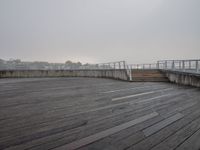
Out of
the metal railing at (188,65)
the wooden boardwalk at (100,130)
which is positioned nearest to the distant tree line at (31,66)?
the metal railing at (188,65)

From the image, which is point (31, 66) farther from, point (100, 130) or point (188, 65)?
point (188, 65)

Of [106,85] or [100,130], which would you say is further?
[106,85]

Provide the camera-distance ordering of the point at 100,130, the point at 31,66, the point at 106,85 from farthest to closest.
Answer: the point at 31,66 < the point at 106,85 < the point at 100,130

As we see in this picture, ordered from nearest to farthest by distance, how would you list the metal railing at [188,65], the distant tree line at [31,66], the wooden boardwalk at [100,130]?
the wooden boardwalk at [100,130]
the metal railing at [188,65]
the distant tree line at [31,66]

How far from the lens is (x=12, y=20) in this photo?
18281mm

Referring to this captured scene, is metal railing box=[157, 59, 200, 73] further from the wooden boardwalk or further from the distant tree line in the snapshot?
the distant tree line

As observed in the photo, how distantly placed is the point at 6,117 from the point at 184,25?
62.6ft

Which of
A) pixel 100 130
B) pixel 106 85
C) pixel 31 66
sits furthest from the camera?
pixel 31 66

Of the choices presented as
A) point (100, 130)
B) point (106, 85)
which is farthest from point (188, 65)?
point (100, 130)

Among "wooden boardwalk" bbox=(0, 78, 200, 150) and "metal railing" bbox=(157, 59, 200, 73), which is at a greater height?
"metal railing" bbox=(157, 59, 200, 73)

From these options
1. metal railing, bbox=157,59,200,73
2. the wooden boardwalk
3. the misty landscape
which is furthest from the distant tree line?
the wooden boardwalk

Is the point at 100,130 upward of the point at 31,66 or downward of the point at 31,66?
downward

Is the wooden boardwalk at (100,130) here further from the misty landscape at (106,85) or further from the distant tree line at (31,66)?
the distant tree line at (31,66)

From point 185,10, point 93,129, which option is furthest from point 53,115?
point 185,10
